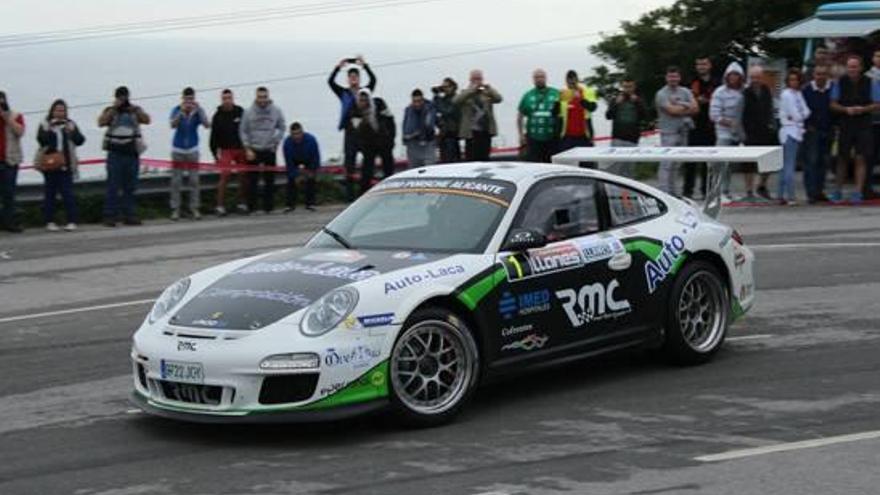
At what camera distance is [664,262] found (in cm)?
1065

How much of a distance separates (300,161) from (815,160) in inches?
282

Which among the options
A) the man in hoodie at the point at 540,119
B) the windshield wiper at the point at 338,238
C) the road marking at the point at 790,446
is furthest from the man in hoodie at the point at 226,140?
the road marking at the point at 790,446

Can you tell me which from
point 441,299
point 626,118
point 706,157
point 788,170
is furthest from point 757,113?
point 441,299

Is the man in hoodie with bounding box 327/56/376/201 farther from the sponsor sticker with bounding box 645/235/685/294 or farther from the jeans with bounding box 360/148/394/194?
the sponsor sticker with bounding box 645/235/685/294

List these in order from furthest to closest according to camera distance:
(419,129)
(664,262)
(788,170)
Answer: (419,129) → (788,170) → (664,262)

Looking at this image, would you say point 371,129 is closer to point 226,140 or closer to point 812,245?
point 226,140

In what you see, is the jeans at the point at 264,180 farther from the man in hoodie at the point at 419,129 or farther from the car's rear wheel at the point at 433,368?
the car's rear wheel at the point at 433,368

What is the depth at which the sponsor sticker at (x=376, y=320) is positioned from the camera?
8844mm

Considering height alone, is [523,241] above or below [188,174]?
above

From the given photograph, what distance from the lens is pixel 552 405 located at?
980 centimetres

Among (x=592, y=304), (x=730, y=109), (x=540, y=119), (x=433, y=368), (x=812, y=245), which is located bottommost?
(x=812, y=245)

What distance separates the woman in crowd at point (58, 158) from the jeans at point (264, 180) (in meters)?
2.68

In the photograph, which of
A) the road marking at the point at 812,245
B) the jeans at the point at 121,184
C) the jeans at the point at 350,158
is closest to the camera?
the road marking at the point at 812,245

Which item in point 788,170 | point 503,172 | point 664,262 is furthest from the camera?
point 788,170
